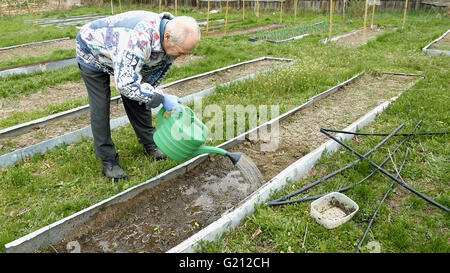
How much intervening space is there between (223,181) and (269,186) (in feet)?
1.94

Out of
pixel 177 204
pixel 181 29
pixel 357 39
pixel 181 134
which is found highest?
pixel 181 29

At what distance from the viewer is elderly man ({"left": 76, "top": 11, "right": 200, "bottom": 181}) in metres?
2.44

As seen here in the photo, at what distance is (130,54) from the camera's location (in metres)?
2.42

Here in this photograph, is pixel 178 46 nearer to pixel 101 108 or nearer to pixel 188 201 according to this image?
pixel 101 108

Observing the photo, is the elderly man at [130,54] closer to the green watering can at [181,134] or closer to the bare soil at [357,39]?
the green watering can at [181,134]

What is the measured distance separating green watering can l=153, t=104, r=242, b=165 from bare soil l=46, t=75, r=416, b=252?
1.57ft

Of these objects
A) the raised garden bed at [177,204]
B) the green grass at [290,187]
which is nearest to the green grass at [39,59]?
the green grass at [290,187]

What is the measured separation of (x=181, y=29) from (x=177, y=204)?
1.49 metres

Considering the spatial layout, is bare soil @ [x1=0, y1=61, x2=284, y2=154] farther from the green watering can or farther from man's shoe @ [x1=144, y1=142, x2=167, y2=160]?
the green watering can

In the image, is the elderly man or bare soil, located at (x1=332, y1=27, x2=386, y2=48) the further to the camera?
bare soil, located at (x1=332, y1=27, x2=386, y2=48)

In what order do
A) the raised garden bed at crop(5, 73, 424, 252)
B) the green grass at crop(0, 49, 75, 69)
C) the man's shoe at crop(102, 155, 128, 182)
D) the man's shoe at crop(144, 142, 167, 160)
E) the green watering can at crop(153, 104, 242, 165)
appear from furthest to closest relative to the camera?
the green grass at crop(0, 49, 75, 69)
the man's shoe at crop(144, 142, 167, 160)
the man's shoe at crop(102, 155, 128, 182)
the green watering can at crop(153, 104, 242, 165)
the raised garden bed at crop(5, 73, 424, 252)

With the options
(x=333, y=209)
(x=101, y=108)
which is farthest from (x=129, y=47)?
(x=333, y=209)

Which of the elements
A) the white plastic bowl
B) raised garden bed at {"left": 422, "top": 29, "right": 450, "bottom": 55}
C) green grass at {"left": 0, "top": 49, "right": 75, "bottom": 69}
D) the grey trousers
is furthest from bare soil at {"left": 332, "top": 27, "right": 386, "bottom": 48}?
the grey trousers
